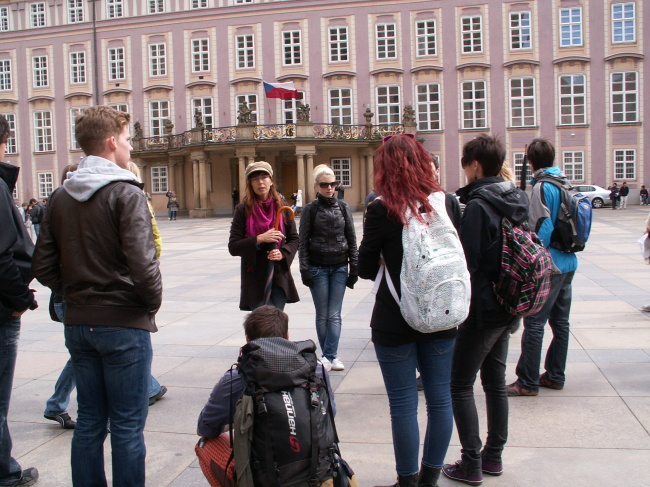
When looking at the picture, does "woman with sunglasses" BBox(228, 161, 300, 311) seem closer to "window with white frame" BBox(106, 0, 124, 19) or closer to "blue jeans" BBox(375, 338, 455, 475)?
"blue jeans" BBox(375, 338, 455, 475)

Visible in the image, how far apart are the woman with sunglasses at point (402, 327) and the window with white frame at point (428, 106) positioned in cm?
3839

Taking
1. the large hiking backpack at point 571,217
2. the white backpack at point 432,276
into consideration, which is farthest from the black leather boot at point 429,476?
the large hiking backpack at point 571,217

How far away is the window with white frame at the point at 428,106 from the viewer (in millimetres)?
40625

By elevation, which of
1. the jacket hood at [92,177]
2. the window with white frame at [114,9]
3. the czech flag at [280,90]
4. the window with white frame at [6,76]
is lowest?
the jacket hood at [92,177]

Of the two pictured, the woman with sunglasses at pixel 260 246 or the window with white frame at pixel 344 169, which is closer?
the woman with sunglasses at pixel 260 246

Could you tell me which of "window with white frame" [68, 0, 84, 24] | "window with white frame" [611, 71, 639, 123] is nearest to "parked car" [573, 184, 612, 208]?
"window with white frame" [611, 71, 639, 123]

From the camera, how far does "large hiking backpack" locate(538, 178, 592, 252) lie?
201 inches

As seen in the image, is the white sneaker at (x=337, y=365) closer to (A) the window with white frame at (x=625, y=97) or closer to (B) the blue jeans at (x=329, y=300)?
(B) the blue jeans at (x=329, y=300)

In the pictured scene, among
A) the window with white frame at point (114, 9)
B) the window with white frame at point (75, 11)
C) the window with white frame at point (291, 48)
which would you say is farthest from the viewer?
the window with white frame at point (75, 11)

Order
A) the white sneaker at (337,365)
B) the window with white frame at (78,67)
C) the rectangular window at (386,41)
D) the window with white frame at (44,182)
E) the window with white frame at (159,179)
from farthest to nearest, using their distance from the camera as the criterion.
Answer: the window with white frame at (44,182), the window with white frame at (78,67), the window with white frame at (159,179), the rectangular window at (386,41), the white sneaker at (337,365)

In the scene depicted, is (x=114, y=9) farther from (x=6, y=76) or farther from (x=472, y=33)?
(x=472, y=33)

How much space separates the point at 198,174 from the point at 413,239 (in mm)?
39424

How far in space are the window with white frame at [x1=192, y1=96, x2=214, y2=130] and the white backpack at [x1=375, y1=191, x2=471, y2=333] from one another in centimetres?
4145

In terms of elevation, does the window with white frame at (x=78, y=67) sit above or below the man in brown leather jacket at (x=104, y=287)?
above
